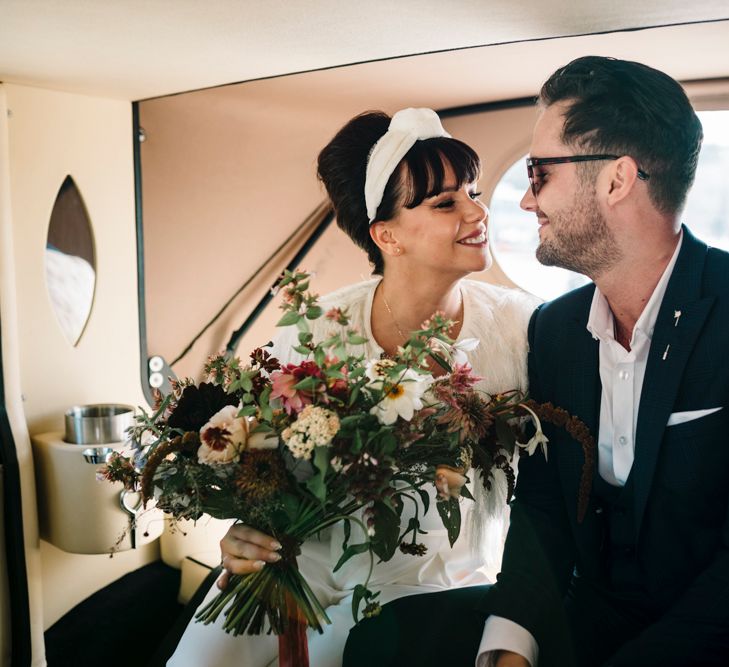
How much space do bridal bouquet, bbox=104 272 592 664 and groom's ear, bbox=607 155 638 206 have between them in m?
0.47

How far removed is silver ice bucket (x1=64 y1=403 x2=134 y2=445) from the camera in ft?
8.89

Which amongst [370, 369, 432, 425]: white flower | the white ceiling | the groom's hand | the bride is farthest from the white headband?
the groom's hand

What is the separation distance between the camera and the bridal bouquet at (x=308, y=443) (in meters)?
1.37

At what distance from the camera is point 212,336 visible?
327 cm

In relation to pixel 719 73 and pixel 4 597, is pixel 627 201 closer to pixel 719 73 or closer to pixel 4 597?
pixel 719 73

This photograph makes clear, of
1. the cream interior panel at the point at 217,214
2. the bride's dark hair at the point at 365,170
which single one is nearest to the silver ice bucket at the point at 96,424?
the cream interior panel at the point at 217,214

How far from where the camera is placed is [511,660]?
5.18 feet

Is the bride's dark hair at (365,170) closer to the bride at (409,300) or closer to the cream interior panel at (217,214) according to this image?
the bride at (409,300)

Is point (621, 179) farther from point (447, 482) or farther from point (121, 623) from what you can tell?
point (121, 623)

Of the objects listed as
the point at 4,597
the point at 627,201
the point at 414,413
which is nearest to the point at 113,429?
the point at 4,597

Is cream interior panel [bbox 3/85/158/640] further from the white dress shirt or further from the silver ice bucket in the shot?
the white dress shirt

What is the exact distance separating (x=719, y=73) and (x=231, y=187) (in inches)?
72.4

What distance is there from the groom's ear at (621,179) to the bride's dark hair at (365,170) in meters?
0.53

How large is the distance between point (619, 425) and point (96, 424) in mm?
1782
